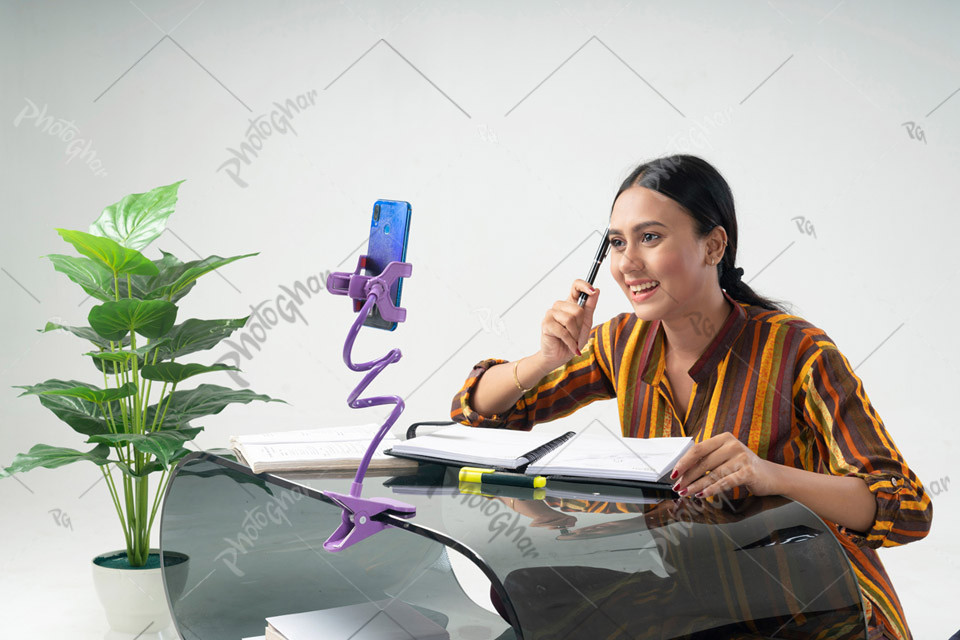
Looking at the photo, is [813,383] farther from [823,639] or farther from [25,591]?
[25,591]

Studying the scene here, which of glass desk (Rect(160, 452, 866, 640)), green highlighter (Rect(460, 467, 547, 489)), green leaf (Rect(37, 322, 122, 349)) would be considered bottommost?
glass desk (Rect(160, 452, 866, 640))

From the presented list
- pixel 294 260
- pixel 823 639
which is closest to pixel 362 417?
pixel 294 260

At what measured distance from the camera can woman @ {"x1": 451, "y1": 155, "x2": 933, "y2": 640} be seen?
4.17 ft

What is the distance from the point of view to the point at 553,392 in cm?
181

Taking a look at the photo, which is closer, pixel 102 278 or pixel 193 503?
pixel 193 503

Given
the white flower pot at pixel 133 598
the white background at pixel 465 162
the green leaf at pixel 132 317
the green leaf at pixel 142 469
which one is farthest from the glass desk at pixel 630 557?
the white background at pixel 465 162

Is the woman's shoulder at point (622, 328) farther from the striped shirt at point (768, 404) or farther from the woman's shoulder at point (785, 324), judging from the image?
the woman's shoulder at point (785, 324)

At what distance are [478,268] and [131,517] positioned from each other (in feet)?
6.79

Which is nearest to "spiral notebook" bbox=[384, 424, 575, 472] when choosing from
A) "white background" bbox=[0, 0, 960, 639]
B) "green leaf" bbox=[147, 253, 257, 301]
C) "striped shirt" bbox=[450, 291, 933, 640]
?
"striped shirt" bbox=[450, 291, 933, 640]

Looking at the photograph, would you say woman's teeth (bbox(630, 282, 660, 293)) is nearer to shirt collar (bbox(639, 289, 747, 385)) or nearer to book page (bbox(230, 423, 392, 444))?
shirt collar (bbox(639, 289, 747, 385))

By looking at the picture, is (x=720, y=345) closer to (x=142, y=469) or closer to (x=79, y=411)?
(x=142, y=469)

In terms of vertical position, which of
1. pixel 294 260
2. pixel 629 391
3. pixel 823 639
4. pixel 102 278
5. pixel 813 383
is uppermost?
pixel 294 260

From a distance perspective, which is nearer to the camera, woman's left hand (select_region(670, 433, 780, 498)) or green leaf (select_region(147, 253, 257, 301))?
woman's left hand (select_region(670, 433, 780, 498))

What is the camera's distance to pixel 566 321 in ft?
5.19
